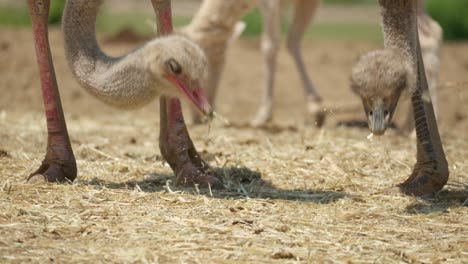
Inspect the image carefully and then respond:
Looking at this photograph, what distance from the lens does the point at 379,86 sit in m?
4.03

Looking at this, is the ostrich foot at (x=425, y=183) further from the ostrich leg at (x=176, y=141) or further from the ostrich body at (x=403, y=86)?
the ostrich leg at (x=176, y=141)

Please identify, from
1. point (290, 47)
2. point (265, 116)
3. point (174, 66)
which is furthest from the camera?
point (290, 47)

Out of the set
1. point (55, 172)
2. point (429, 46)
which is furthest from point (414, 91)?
point (429, 46)

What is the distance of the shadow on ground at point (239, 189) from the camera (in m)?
5.15

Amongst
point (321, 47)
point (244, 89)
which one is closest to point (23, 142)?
point (244, 89)

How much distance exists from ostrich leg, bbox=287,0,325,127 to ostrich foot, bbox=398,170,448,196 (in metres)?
4.41

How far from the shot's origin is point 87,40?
4.87 metres

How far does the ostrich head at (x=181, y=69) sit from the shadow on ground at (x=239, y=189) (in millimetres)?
928

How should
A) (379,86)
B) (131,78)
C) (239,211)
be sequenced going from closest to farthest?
1. (379,86)
2. (131,78)
3. (239,211)

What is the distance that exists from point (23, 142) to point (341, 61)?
29.7ft

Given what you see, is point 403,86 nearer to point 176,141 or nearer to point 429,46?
point 176,141

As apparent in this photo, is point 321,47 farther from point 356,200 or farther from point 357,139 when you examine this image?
point 356,200

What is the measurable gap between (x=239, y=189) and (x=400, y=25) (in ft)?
4.56

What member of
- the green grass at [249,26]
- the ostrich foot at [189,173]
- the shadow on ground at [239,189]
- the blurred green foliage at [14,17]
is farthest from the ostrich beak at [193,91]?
the blurred green foliage at [14,17]
